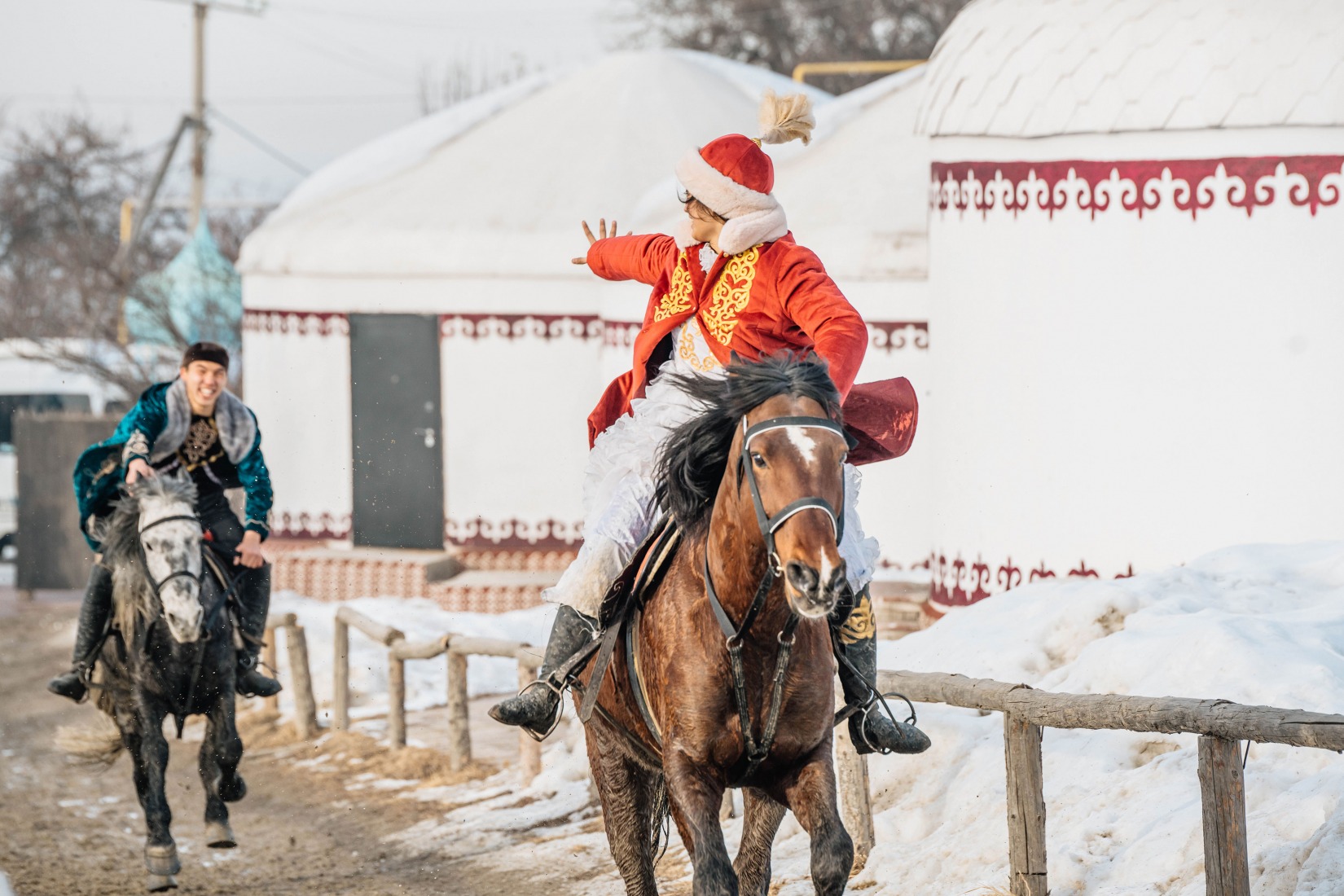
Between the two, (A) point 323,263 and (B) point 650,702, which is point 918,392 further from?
(B) point 650,702

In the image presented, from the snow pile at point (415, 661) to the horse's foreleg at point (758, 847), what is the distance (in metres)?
6.68

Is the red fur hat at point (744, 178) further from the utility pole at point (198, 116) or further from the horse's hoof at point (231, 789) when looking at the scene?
the utility pole at point (198, 116)

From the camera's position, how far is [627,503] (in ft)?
16.8

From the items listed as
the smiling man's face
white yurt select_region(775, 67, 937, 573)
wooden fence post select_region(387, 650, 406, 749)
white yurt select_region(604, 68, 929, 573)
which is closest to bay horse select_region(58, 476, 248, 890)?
the smiling man's face

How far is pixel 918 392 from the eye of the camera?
1162 cm

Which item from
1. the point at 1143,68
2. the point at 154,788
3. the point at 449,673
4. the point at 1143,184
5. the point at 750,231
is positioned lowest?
the point at 154,788

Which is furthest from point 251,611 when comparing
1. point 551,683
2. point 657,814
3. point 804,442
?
point 804,442

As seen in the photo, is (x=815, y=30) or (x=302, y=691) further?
(x=815, y=30)

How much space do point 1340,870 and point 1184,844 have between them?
1.93ft

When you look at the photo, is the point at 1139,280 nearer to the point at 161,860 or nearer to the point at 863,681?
the point at 863,681

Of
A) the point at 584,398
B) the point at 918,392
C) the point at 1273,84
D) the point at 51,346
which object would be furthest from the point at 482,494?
the point at 51,346

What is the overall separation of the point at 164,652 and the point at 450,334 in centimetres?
790

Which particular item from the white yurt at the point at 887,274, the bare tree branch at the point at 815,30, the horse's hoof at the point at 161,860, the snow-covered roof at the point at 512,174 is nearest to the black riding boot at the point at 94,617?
the horse's hoof at the point at 161,860

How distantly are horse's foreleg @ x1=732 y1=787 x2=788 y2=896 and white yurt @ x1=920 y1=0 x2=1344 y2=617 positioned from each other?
507 centimetres
